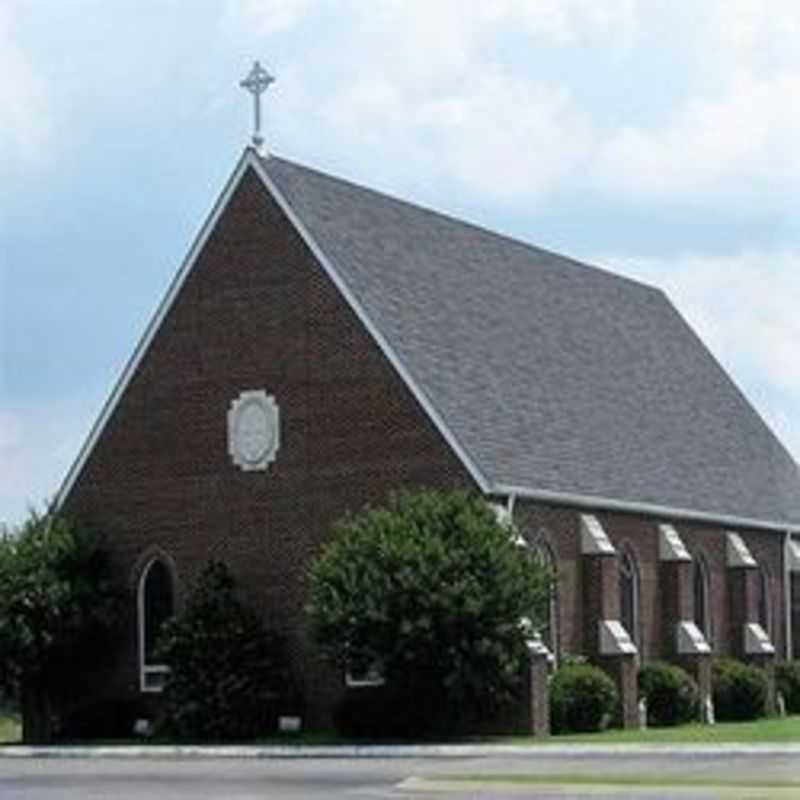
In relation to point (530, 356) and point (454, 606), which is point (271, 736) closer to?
point (454, 606)

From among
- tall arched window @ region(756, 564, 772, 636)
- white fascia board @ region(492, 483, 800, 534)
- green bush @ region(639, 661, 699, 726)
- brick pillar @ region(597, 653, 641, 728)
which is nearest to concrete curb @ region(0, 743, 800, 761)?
white fascia board @ region(492, 483, 800, 534)

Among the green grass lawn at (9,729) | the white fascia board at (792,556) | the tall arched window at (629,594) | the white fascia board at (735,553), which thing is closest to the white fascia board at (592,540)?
the tall arched window at (629,594)

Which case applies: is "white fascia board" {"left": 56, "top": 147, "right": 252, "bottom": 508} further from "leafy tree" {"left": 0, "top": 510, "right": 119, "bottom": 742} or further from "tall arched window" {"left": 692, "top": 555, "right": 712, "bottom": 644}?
"tall arched window" {"left": 692, "top": 555, "right": 712, "bottom": 644}

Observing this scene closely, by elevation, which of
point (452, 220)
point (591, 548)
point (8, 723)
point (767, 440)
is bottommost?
point (8, 723)

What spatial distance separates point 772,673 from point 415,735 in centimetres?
1538

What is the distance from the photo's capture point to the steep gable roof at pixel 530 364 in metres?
44.8

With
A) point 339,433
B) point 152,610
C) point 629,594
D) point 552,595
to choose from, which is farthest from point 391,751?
point 629,594

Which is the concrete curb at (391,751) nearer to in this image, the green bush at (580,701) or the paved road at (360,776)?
the paved road at (360,776)

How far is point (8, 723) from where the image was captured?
2418 inches

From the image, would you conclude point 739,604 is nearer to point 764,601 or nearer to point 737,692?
point 764,601

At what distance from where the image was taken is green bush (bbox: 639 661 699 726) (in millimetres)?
46947

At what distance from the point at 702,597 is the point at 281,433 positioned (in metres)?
13.1

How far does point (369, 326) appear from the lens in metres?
44.0

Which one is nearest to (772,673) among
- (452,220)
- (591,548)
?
(591,548)
